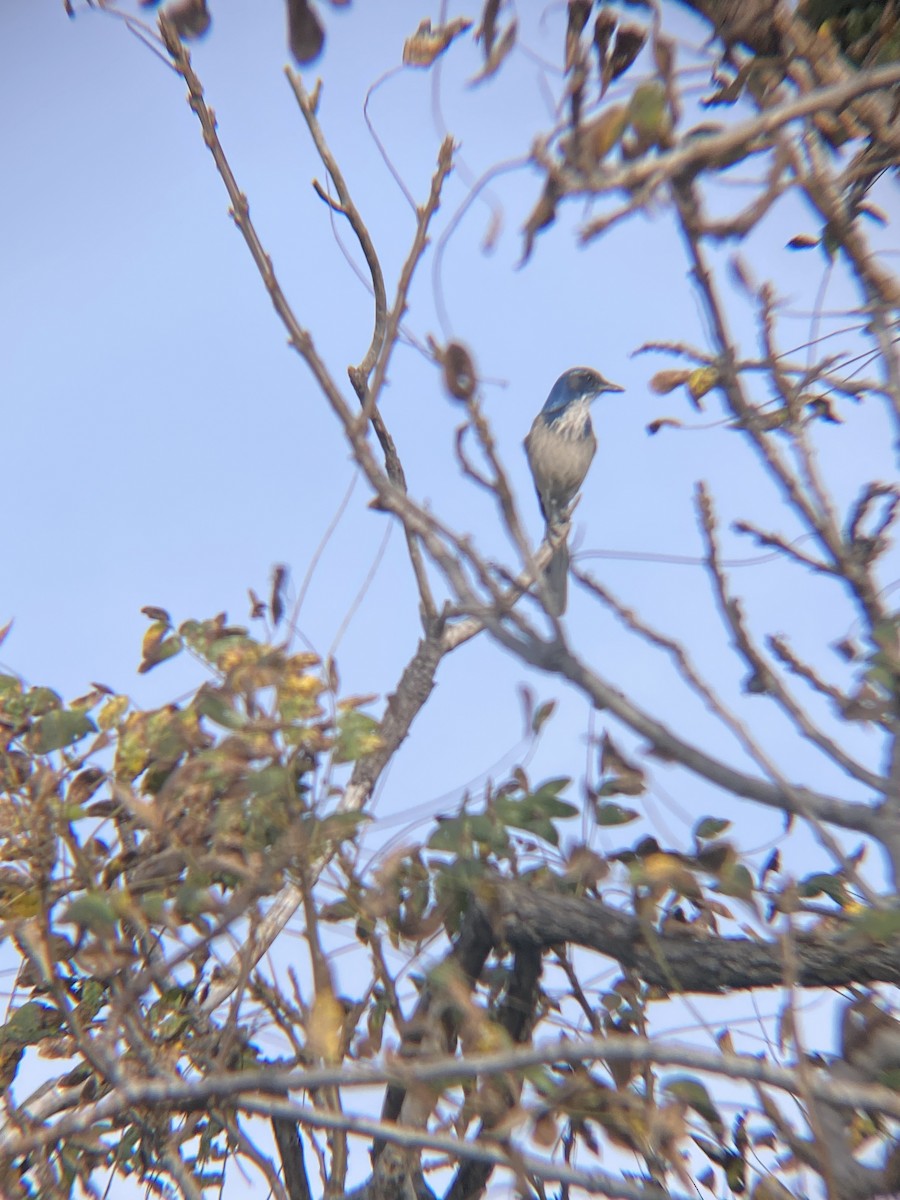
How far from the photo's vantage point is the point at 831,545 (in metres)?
2.69

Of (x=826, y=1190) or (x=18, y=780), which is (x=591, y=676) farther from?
(x=18, y=780)

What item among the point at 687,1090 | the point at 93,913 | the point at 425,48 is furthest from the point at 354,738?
the point at 425,48

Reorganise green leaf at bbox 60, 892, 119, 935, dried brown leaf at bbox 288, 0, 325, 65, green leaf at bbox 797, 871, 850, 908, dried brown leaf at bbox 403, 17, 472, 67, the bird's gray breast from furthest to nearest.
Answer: the bird's gray breast < green leaf at bbox 797, 871, 850, 908 < dried brown leaf at bbox 403, 17, 472, 67 < green leaf at bbox 60, 892, 119, 935 < dried brown leaf at bbox 288, 0, 325, 65

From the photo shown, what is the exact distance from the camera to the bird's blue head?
769 centimetres

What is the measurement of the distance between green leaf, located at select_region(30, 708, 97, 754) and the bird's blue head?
561cm

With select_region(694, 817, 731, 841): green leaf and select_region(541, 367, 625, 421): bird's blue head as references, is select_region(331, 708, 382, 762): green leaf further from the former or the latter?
select_region(541, 367, 625, 421): bird's blue head

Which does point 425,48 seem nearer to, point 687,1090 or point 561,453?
point 687,1090

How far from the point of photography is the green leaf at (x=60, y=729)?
93.9 inches

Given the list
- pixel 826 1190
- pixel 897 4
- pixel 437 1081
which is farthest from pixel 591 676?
pixel 897 4

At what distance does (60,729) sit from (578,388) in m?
5.83

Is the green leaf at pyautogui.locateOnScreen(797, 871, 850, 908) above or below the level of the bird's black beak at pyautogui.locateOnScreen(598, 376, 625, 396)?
below

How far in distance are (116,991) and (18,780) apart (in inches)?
18.7

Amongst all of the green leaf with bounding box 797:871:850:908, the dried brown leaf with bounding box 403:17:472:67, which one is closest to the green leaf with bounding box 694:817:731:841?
the green leaf with bounding box 797:871:850:908

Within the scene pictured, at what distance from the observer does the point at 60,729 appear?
2387 mm
